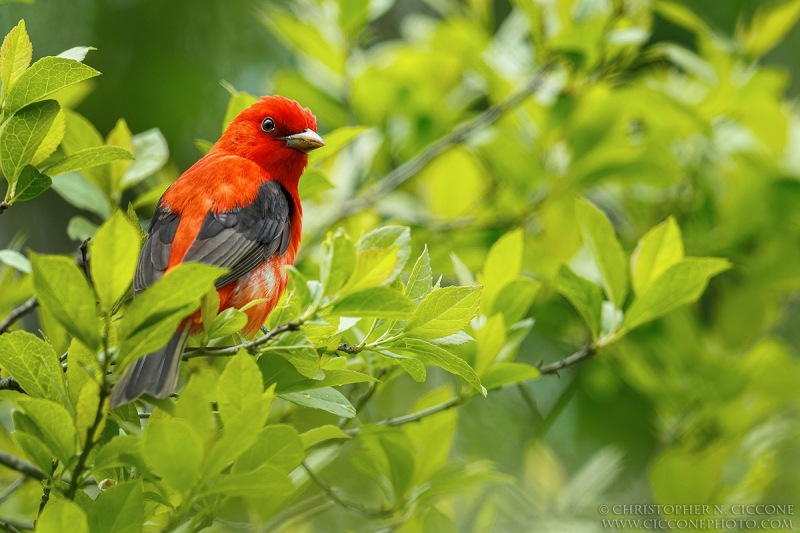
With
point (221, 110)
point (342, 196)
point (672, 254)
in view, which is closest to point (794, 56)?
point (221, 110)

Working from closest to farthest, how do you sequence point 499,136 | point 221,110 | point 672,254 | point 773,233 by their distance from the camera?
point 672,254, point 499,136, point 773,233, point 221,110

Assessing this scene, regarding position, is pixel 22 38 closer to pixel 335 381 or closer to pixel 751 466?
pixel 335 381

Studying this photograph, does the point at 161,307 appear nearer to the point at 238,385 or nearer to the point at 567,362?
the point at 238,385

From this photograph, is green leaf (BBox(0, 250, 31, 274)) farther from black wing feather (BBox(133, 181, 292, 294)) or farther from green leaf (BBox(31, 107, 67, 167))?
green leaf (BBox(31, 107, 67, 167))

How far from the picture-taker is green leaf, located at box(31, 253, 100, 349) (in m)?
1.75

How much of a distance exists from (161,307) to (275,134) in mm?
Answer: 1999

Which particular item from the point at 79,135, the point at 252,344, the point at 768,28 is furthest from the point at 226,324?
the point at 768,28

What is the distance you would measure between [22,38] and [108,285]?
0.76 metres

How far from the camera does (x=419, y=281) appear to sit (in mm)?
2248

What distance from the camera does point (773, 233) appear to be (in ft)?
15.0

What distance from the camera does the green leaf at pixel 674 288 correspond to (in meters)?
2.69

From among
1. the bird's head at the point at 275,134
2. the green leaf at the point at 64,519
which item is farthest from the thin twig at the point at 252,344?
the bird's head at the point at 275,134

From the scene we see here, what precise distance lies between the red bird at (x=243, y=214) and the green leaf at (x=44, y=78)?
0.62m

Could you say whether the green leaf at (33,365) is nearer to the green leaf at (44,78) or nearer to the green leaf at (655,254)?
the green leaf at (44,78)
